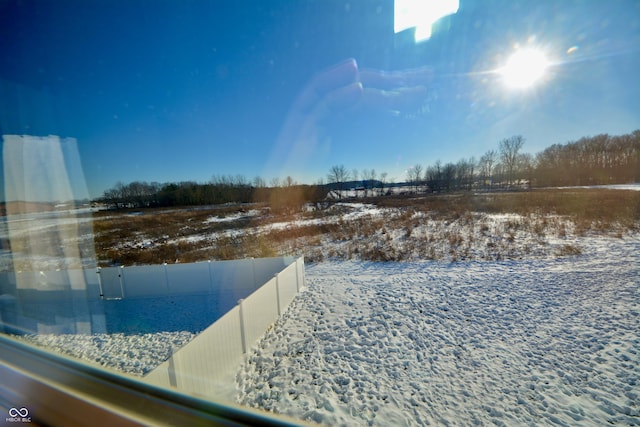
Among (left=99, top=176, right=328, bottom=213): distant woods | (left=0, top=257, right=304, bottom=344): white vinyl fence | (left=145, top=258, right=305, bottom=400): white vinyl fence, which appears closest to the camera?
(left=145, top=258, right=305, bottom=400): white vinyl fence

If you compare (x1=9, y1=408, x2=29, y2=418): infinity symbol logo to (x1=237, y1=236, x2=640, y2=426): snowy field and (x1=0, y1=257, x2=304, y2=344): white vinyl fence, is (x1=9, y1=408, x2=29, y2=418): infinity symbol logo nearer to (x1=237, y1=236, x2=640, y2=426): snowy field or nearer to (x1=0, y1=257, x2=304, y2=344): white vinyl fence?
(x1=237, y1=236, x2=640, y2=426): snowy field

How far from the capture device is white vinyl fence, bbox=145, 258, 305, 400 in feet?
7.40

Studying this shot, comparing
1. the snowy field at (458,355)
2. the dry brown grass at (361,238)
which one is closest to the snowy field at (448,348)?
the snowy field at (458,355)

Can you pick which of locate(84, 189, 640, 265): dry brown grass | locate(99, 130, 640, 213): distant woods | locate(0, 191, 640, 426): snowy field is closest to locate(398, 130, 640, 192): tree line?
locate(99, 130, 640, 213): distant woods

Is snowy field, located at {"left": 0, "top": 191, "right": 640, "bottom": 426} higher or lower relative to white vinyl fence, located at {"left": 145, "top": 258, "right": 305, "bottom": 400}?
lower

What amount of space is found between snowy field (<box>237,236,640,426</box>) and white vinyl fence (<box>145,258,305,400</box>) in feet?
0.75

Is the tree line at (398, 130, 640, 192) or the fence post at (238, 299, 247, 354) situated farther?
the tree line at (398, 130, 640, 192)

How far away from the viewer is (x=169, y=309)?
18.0 ft

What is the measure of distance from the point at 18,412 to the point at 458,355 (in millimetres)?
4397

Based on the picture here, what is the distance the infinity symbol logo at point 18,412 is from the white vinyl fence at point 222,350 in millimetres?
602

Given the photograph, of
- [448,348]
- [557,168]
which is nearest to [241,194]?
[448,348]

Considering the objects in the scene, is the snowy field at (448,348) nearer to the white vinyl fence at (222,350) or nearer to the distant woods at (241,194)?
the white vinyl fence at (222,350)

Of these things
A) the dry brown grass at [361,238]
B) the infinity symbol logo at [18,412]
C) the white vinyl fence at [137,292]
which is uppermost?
the infinity symbol logo at [18,412]

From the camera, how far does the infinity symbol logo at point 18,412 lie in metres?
0.81
